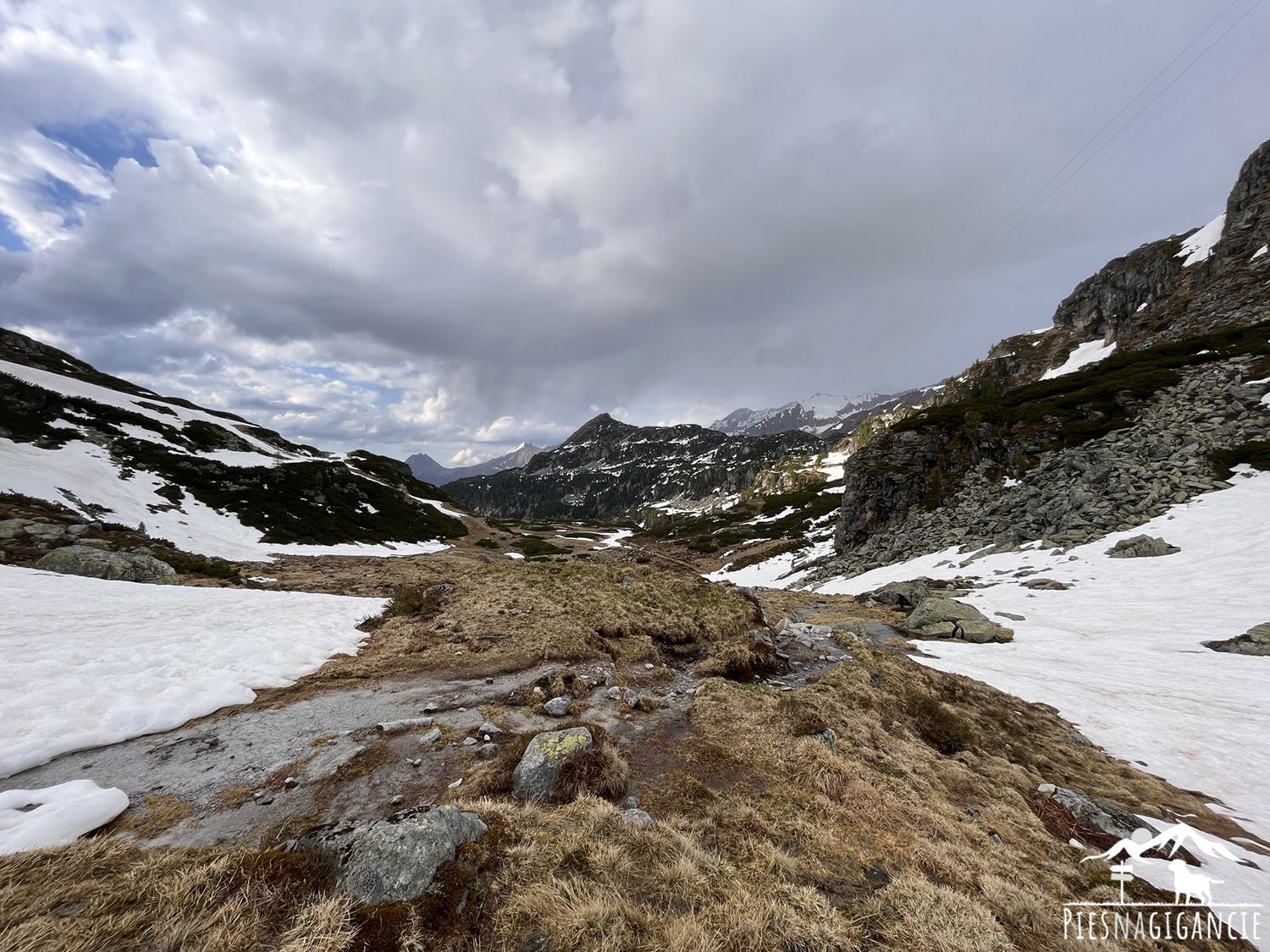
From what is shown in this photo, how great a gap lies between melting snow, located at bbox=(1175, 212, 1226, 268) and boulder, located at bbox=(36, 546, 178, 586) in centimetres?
13210

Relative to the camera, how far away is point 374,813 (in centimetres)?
693

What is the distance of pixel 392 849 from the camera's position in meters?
5.07

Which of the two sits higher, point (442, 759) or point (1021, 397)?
point (1021, 397)

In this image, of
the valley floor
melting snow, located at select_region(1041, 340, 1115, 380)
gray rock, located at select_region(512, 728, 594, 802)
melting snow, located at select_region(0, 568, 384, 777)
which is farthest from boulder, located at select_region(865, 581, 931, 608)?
melting snow, located at select_region(1041, 340, 1115, 380)

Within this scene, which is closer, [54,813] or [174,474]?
[54,813]

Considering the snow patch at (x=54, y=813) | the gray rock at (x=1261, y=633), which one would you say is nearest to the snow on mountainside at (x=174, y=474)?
the snow patch at (x=54, y=813)

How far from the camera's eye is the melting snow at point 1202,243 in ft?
249

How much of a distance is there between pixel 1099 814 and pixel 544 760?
11.8 m

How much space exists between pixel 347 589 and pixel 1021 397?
68.8 metres

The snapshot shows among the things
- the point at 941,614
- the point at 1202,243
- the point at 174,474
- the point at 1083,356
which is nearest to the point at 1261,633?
the point at 941,614

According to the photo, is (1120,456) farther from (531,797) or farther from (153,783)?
(153,783)

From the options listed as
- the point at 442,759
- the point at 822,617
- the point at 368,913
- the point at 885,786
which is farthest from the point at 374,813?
the point at 822,617

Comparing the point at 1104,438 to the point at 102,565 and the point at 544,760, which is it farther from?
the point at 102,565

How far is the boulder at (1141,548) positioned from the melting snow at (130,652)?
38378mm
